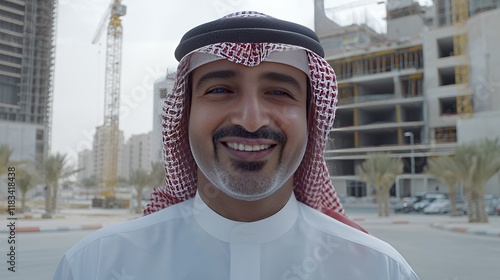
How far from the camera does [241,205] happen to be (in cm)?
139

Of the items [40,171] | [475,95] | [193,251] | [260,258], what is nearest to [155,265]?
[193,251]

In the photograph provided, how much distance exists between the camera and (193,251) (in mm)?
1355

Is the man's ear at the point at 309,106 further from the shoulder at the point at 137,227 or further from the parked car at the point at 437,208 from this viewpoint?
the parked car at the point at 437,208

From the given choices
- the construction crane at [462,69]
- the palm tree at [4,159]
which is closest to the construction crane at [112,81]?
the palm tree at [4,159]

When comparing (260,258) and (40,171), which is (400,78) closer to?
(40,171)

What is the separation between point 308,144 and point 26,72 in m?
29.4

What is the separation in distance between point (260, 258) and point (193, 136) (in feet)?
1.41

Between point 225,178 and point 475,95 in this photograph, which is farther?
point 475,95

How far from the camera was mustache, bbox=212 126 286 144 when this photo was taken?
4.13 ft

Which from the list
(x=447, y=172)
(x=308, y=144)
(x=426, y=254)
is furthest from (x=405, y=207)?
(x=308, y=144)

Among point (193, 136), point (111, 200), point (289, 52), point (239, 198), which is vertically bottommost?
point (111, 200)

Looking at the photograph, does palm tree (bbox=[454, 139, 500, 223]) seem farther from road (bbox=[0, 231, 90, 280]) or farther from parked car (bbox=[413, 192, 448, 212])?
road (bbox=[0, 231, 90, 280])

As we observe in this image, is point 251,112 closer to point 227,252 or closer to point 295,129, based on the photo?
point 295,129

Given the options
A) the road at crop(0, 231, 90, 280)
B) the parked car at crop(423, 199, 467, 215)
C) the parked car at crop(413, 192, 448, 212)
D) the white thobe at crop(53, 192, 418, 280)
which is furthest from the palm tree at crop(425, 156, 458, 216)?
the white thobe at crop(53, 192, 418, 280)
